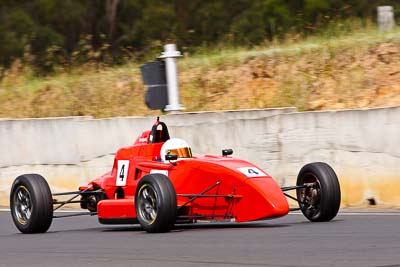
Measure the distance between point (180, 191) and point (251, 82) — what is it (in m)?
10.1

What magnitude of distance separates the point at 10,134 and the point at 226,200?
8534mm

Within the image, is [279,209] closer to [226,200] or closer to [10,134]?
[226,200]

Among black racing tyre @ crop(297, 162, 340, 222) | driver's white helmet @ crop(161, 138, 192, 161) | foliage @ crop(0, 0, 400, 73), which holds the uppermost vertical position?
foliage @ crop(0, 0, 400, 73)

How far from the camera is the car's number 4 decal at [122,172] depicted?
14.2 m

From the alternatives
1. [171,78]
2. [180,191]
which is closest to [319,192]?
[180,191]

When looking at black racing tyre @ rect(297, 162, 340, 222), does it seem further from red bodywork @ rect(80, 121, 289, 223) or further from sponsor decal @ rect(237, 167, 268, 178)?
sponsor decal @ rect(237, 167, 268, 178)

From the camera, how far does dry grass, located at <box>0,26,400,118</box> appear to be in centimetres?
2094

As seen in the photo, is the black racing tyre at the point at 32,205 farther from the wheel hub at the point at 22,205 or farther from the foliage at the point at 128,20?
the foliage at the point at 128,20

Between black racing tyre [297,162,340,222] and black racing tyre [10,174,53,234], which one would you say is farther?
black racing tyre [10,174,53,234]

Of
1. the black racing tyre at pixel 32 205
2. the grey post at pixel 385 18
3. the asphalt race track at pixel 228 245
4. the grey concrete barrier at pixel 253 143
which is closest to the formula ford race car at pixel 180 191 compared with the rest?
the black racing tyre at pixel 32 205

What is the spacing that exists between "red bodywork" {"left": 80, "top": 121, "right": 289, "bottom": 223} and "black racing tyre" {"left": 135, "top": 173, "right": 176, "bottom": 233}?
35 cm

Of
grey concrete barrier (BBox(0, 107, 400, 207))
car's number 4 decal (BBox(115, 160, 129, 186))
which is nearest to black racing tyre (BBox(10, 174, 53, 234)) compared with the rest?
car's number 4 decal (BBox(115, 160, 129, 186))

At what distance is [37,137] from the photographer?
20250 millimetres

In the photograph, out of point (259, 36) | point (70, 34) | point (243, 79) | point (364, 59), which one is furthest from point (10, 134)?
point (70, 34)
